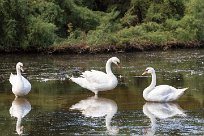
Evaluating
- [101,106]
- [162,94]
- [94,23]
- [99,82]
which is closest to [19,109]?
[101,106]

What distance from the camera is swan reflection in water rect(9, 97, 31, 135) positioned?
1362 centimetres

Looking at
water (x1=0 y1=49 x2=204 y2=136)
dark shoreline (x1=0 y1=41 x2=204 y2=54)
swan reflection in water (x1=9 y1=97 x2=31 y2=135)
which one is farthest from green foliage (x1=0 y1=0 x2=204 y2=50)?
swan reflection in water (x1=9 y1=97 x2=31 y2=135)

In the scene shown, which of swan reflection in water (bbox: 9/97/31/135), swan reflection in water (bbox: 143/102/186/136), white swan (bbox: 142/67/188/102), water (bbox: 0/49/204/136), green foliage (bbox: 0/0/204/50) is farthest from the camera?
green foliage (bbox: 0/0/204/50)

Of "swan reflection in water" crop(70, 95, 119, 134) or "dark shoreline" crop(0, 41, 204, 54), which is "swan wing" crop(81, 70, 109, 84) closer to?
"swan reflection in water" crop(70, 95, 119, 134)

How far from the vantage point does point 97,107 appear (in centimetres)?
1515

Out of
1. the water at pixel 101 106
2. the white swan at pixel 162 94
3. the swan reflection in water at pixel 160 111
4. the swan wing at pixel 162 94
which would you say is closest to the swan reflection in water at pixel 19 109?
the water at pixel 101 106

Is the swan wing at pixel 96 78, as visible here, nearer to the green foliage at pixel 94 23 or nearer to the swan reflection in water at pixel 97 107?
the swan reflection in water at pixel 97 107

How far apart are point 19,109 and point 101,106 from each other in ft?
6.84

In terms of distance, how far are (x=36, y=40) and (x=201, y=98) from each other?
671 inches

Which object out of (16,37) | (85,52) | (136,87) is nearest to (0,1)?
(16,37)

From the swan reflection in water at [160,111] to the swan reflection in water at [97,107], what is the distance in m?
0.82

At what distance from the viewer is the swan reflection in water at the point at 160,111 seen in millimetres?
13777

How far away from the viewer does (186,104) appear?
50.1ft

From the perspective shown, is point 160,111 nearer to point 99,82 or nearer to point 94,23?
point 99,82
